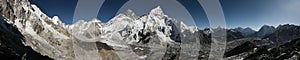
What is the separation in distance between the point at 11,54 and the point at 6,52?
1.69 meters

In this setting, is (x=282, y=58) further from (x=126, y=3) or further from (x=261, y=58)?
(x=126, y=3)

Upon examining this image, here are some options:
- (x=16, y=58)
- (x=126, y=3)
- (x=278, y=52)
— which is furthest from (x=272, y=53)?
(x=16, y=58)

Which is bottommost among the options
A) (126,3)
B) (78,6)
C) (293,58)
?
(293,58)

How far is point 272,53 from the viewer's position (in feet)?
255

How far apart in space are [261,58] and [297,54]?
12.4m

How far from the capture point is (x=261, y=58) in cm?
7794

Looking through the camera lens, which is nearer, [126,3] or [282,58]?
[282,58]

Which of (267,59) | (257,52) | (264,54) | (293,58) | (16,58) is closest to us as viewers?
(293,58)

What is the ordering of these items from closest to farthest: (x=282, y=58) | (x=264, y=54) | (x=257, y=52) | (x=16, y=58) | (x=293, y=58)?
(x=293, y=58) < (x=282, y=58) < (x=264, y=54) < (x=257, y=52) < (x=16, y=58)

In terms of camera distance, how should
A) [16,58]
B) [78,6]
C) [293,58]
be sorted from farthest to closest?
[16,58] < [293,58] < [78,6]

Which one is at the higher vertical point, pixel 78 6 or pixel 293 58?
pixel 78 6

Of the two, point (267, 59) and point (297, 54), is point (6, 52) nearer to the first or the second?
point (267, 59)

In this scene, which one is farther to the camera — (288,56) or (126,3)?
(126,3)

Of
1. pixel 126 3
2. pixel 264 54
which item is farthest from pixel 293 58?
pixel 126 3
